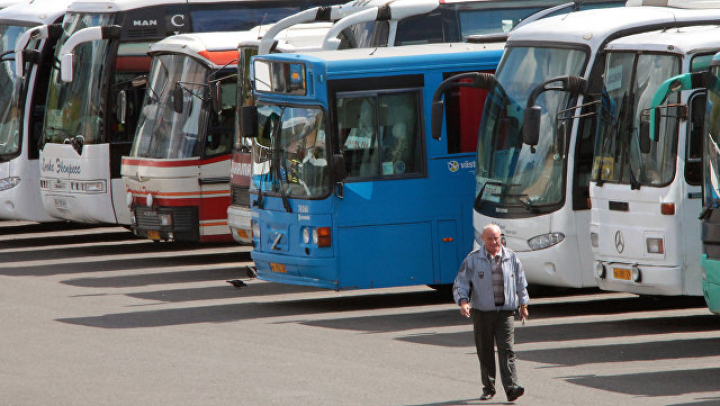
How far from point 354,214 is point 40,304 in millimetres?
3881

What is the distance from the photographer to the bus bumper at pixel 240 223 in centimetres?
1955

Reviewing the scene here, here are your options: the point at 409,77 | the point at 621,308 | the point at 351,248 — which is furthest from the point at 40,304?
the point at 621,308

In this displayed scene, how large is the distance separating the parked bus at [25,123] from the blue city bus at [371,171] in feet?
26.1

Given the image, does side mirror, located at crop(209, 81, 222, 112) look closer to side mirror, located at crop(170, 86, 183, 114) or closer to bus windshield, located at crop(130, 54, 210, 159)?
bus windshield, located at crop(130, 54, 210, 159)

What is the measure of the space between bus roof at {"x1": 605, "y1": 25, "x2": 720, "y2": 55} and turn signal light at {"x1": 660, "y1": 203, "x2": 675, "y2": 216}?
1.41 meters

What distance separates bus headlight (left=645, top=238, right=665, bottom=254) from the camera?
46.4 feet

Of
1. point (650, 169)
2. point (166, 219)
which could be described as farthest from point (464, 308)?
point (166, 219)

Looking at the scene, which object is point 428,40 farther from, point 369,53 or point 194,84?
point 369,53

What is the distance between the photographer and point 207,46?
2111 cm

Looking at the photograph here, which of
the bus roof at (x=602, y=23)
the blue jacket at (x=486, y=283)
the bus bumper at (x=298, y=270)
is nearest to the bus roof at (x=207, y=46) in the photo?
the bus bumper at (x=298, y=270)

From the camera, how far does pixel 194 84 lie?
69.3 ft

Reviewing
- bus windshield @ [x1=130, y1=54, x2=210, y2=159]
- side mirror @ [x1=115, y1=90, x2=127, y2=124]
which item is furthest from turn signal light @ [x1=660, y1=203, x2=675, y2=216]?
side mirror @ [x1=115, y1=90, x2=127, y2=124]

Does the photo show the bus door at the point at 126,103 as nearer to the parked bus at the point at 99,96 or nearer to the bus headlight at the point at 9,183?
the parked bus at the point at 99,96

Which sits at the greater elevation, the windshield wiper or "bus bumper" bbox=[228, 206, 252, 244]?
the windshield wiper
